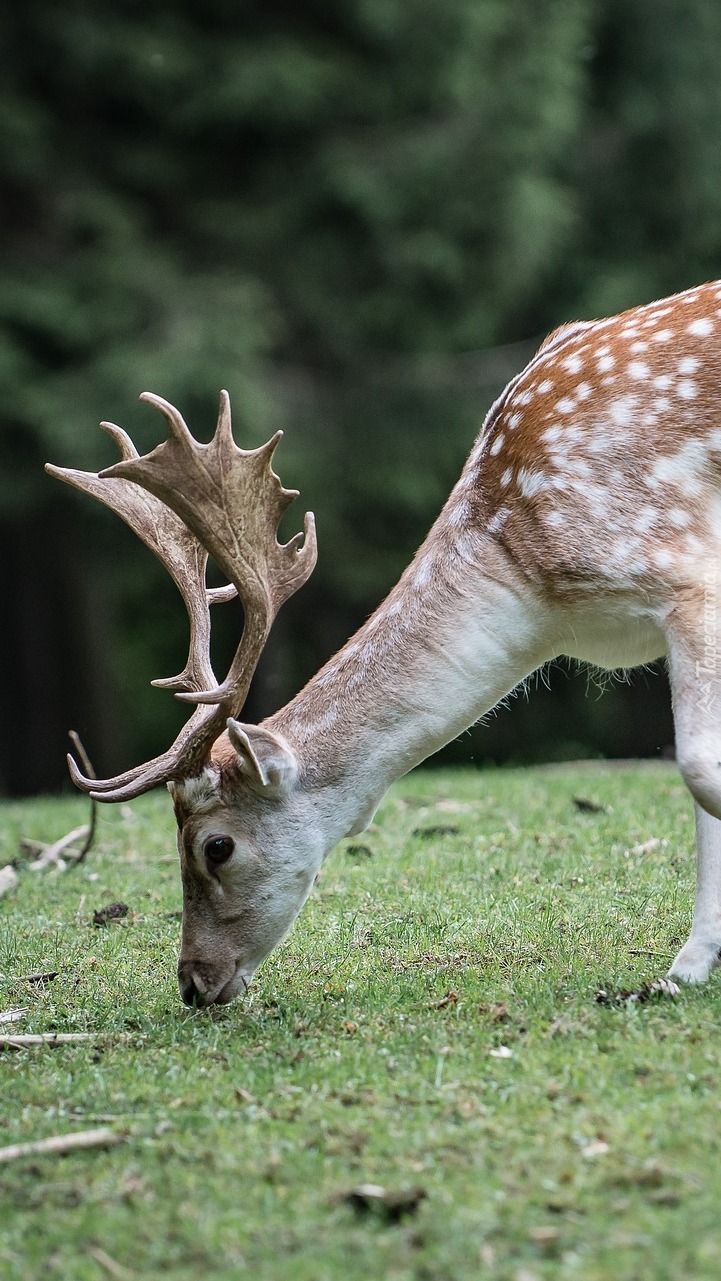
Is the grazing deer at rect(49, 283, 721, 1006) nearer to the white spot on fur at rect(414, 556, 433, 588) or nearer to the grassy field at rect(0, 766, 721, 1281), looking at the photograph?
the white spot on fur at rect(414, 556, 433, 588)

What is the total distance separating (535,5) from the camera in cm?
1597

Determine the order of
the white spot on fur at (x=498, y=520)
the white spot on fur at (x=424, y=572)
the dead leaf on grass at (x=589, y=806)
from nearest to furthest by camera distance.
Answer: the white spot on fur at (x=498, y=520) < the white spot on fur at (x=424, y=572) < the dead leaf on grass at (x=589, y=806)

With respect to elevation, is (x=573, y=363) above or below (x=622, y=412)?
above

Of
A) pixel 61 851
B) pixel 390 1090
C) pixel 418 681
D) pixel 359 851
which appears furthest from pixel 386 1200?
pixel 61 851

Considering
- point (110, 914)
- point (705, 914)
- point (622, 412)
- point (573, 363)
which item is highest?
point (573, 363)

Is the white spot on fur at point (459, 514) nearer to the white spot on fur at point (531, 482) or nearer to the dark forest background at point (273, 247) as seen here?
the white spot on fur at point (531, 482)

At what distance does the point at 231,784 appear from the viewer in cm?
459

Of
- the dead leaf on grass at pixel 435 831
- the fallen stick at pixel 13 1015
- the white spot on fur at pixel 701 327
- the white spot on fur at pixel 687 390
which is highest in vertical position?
the white spot on fur at pixel 701 327

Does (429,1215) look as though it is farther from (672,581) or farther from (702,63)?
(702,63)

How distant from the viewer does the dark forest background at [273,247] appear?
1413 centimetres

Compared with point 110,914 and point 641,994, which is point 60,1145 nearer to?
point 641,994

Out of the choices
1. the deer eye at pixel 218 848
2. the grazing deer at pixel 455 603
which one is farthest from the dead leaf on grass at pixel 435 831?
the deer eye at pixel 218 848

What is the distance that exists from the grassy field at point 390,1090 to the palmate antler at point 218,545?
0.71m

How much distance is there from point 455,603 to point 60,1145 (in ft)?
6.66
